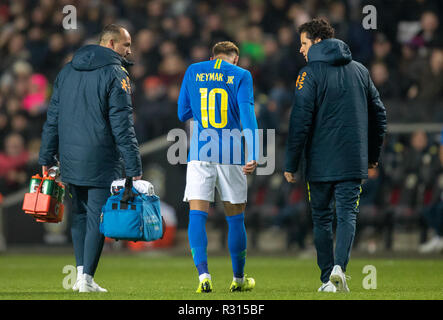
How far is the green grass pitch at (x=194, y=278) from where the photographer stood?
7.89 m

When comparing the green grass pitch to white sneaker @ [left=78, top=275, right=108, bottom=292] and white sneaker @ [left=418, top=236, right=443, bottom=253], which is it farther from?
white sneaker @ [left=418, top=236, right=443, bottom=253]

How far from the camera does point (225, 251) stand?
50.0 feet

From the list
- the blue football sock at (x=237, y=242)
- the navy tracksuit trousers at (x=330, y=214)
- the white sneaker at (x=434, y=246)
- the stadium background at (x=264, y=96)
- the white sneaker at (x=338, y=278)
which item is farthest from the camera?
the stadium background at (x=264, y=96)

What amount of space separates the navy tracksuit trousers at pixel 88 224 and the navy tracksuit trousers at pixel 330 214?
1.77 metres

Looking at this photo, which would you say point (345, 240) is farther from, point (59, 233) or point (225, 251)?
point (59, 233)

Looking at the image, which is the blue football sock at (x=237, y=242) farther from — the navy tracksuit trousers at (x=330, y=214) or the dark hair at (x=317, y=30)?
the dark hair at (x=317, y=30)

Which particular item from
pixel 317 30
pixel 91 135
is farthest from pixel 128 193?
pixel 317 30

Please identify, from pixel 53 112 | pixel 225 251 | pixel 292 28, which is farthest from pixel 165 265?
pixel 292 28

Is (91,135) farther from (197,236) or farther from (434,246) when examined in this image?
(434,246)

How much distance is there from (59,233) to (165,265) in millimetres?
3830

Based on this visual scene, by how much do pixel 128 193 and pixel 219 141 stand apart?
922 mm

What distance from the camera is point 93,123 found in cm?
821

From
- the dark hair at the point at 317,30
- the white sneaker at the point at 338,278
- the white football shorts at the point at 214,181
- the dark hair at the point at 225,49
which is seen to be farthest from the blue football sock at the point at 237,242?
the dark hair at the point at 317,30

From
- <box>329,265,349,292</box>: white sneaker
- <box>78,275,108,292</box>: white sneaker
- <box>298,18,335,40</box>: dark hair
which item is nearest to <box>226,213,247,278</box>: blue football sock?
<box>329,265,349,292</box>: white sneaker
